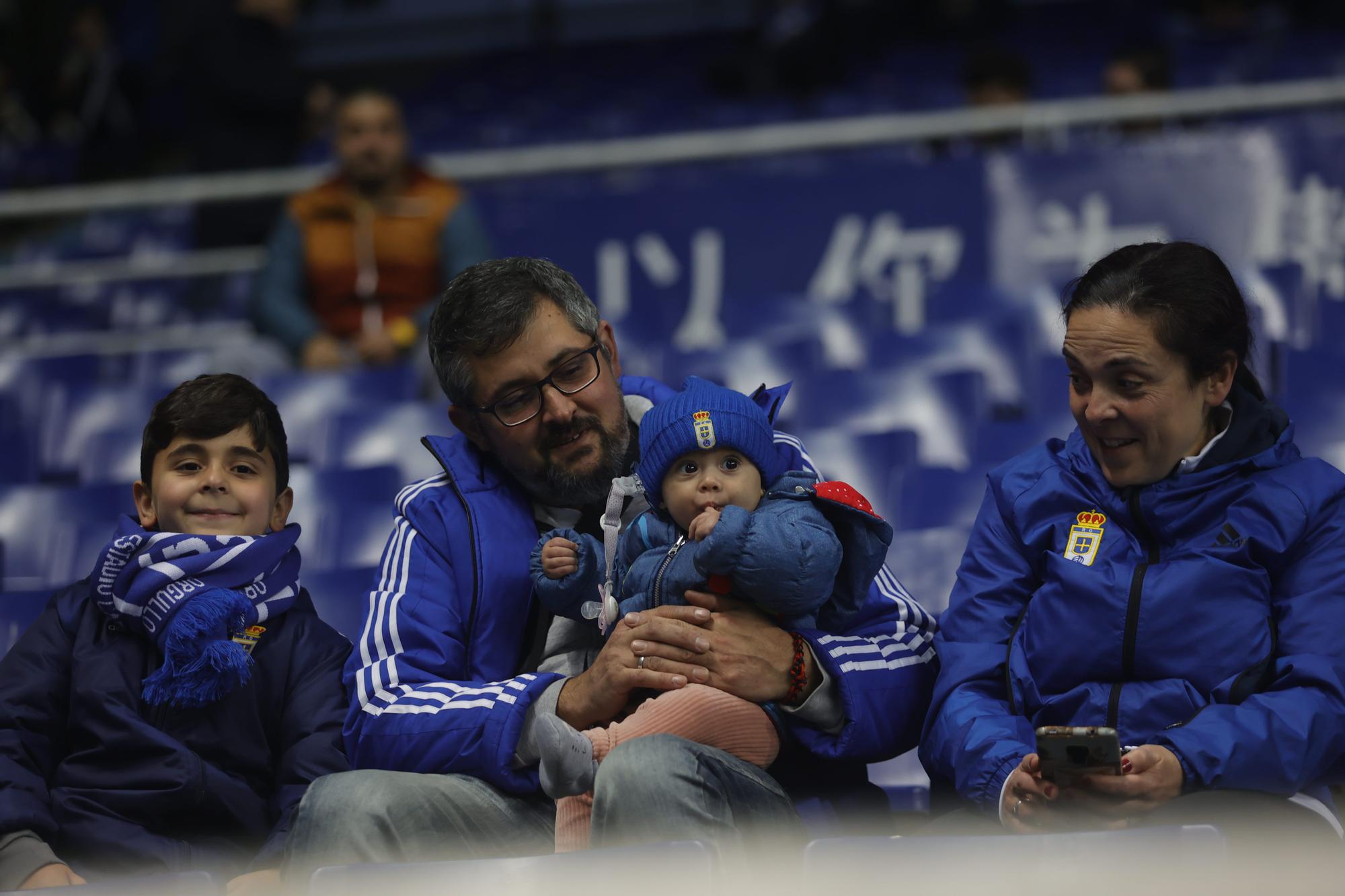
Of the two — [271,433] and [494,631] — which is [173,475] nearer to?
[271,433]

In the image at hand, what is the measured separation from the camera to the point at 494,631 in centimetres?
234

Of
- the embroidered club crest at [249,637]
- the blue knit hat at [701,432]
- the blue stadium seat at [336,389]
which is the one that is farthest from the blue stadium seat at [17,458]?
the blue knit hat at [701,432]

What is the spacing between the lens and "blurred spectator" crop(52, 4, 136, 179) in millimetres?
7789

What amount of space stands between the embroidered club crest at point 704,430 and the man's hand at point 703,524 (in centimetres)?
9

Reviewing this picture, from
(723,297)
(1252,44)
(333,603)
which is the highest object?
(1252,44)

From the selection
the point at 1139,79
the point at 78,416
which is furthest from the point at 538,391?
the point at 1139,79

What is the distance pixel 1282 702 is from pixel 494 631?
1.06m

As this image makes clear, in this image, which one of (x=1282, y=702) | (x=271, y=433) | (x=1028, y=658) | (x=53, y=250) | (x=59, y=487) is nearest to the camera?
(x=1282, y=702)

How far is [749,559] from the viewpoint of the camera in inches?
83.4

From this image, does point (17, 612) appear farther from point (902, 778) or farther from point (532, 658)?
point (902, 778)

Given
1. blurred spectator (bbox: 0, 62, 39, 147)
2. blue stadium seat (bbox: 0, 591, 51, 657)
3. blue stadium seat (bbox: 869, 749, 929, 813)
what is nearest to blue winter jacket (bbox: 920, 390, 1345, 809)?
blue stadium seat (bbox: 869, 749, 929, 813)

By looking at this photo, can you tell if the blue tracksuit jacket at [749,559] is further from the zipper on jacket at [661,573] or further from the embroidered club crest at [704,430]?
the embroidered club crest at [704,430]

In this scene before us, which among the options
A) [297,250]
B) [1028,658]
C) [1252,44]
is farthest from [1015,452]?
[1252,44]

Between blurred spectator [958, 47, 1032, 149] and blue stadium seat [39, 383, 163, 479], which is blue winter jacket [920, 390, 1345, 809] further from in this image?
blurred spectator [958, 47, 1032, 149]
